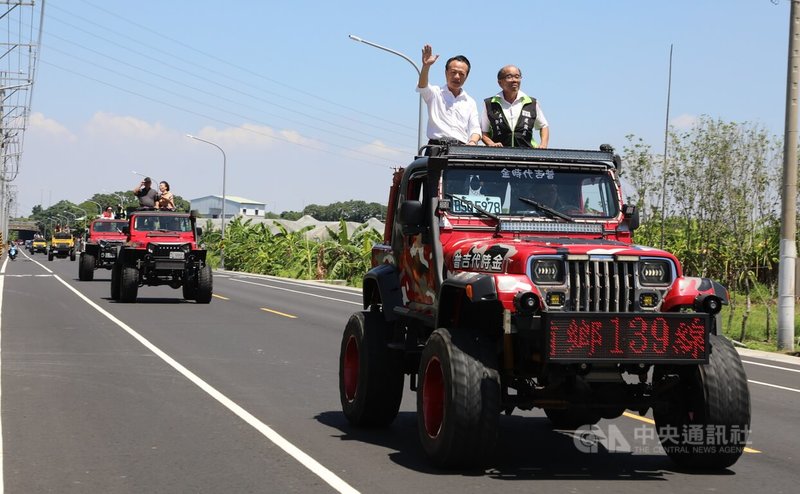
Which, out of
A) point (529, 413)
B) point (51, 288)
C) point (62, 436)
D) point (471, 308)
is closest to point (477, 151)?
point (471, 308)

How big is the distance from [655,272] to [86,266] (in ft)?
111

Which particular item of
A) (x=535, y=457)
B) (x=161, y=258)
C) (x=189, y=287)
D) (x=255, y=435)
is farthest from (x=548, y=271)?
(x=189, y=287)

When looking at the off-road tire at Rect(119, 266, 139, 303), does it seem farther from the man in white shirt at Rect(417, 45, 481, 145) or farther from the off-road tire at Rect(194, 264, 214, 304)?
the man in white shirt at Rect(417, 45, 481, 145)

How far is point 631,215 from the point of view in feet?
30.2

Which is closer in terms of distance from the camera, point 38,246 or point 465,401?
point 465,401

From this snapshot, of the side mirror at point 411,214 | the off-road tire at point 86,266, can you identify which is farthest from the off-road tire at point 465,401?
the off-road tire at point 86,266

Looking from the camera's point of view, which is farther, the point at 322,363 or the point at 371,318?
the point at 322,363

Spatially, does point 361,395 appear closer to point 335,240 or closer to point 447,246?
point 447,246

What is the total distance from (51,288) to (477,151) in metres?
27.9

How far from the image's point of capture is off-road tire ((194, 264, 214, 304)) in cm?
2778

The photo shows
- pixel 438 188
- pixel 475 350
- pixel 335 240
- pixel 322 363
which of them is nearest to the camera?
pixel 475 350

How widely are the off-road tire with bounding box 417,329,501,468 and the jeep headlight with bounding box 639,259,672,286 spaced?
1165 mm

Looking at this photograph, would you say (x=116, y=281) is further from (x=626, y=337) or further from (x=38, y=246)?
(x=38, y=246)

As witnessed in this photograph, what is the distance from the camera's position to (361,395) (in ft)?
31.6
